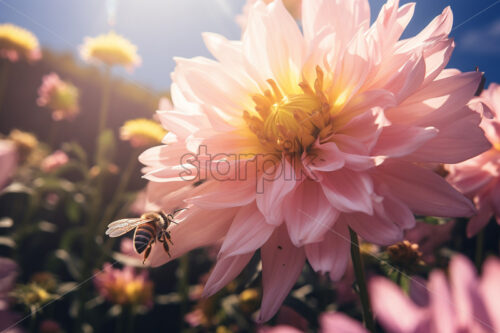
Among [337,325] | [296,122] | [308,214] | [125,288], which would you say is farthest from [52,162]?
[337,325]

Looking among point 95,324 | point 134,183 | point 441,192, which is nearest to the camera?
point 441,192

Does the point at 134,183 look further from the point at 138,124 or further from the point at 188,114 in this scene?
the point at 188,114

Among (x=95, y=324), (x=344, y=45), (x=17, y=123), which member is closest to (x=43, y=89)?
(x=17, y=123)

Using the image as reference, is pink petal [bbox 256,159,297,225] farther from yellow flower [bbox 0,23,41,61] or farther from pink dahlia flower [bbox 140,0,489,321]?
yellow flower [bbox 0,23,41,61]

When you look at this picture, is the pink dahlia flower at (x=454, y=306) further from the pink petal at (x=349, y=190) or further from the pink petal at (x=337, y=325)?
the pink petal at (x=349, y=190)

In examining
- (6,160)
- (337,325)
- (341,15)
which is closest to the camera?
(337,325)

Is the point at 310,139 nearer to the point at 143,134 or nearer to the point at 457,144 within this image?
the point at 457,144

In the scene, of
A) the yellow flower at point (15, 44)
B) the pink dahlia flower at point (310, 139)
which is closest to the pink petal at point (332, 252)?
the pink dahlia flower at point (310, 139)

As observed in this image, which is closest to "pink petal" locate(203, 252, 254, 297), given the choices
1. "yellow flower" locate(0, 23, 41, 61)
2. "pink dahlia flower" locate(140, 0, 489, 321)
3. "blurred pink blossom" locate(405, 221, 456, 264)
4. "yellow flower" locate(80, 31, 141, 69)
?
"pink dahlia flower" locate(140, 0, 489, 321)
